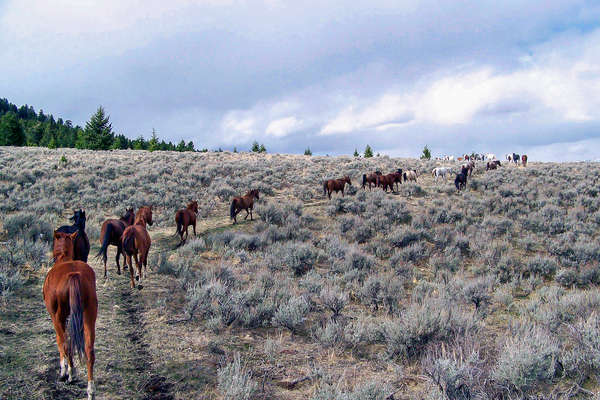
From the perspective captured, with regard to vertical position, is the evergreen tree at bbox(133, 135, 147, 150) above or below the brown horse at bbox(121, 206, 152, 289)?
above

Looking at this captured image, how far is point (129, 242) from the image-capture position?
8.03 meters

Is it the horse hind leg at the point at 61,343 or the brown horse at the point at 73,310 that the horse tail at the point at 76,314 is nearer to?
the brown horse at the point at 73,310

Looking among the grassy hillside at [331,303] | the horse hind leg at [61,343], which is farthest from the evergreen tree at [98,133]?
the horse hind leg at [61,343]

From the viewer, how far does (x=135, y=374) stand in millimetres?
4566

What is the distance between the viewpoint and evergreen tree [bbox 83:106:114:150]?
52562 millimetres

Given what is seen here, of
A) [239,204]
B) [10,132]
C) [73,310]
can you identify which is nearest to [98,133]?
[10,132]

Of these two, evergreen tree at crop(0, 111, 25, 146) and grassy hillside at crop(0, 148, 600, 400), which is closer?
grassy hillside at crop(0, 148, 600, 400)

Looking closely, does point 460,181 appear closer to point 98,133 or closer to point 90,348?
point 90,348

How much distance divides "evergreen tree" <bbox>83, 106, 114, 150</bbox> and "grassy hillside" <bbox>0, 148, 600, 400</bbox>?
3654cm

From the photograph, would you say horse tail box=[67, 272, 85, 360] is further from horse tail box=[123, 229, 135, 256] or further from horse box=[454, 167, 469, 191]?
horse box=[454, 167, 469, 191]

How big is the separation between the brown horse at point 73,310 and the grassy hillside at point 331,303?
0.52 metres

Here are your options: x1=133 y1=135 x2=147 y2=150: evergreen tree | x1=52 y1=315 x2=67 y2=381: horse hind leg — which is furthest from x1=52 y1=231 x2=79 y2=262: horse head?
x1=133 y1=135 x2=147 y2=150: evergreen tree

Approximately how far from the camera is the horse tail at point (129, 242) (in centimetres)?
795

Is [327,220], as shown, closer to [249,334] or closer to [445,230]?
[445,230]
